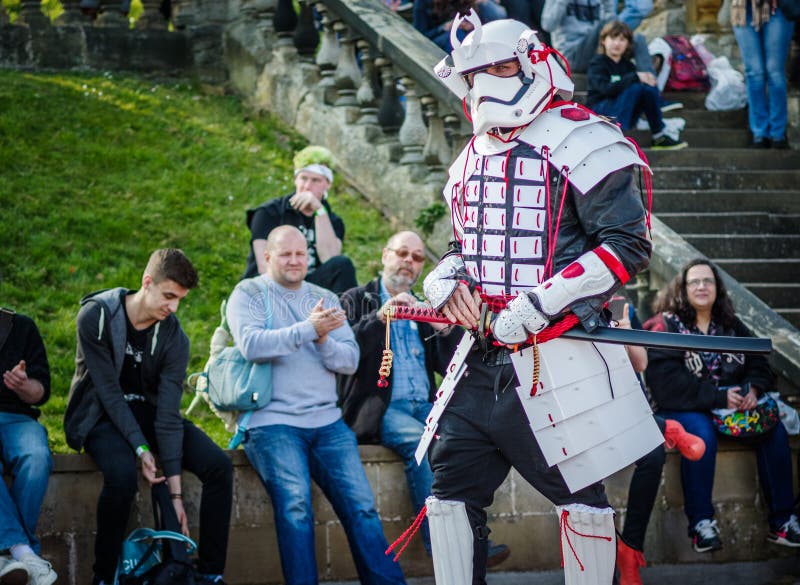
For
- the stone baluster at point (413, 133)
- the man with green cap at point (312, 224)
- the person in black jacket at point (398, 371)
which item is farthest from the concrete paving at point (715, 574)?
the stone baluster at point (413, 133)

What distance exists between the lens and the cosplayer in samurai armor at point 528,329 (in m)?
4.97

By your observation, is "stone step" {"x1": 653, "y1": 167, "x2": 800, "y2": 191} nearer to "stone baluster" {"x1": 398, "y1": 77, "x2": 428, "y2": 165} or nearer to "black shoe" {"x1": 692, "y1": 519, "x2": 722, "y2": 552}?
"stone baluster" {"x1": 398, "y1": 77, "x2": 428, "y2": 165}

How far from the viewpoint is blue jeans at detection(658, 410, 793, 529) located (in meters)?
7.33

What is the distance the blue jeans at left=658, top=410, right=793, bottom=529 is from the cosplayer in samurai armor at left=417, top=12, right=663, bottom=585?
2.29 m

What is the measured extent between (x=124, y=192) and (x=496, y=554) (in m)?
4.69

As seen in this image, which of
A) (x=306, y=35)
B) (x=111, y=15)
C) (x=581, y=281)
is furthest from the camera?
(x=111, y=15)

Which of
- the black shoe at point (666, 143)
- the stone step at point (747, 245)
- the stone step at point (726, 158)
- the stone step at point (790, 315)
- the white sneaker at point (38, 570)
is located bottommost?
the stone step at point (790, 315)

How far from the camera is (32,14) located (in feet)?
42.0

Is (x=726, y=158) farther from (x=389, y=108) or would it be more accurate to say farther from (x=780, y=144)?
(x=389, y=108)

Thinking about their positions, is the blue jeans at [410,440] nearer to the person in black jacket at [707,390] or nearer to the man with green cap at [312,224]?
the man with green cap at [312,224]

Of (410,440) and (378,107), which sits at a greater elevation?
(378,107)

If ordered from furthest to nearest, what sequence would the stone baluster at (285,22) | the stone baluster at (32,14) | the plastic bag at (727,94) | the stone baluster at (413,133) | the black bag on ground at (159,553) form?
1. the stone baluster at (32,14)
2. the stone baluster at (285,22)
3. the plastic bag at (727,94)
4. the stone baluster at (413,133)
5. the black bag on ground at (159,553)

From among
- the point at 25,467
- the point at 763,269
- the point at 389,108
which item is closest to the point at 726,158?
the point at 763,269

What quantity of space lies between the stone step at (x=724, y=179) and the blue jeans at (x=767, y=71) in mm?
495
